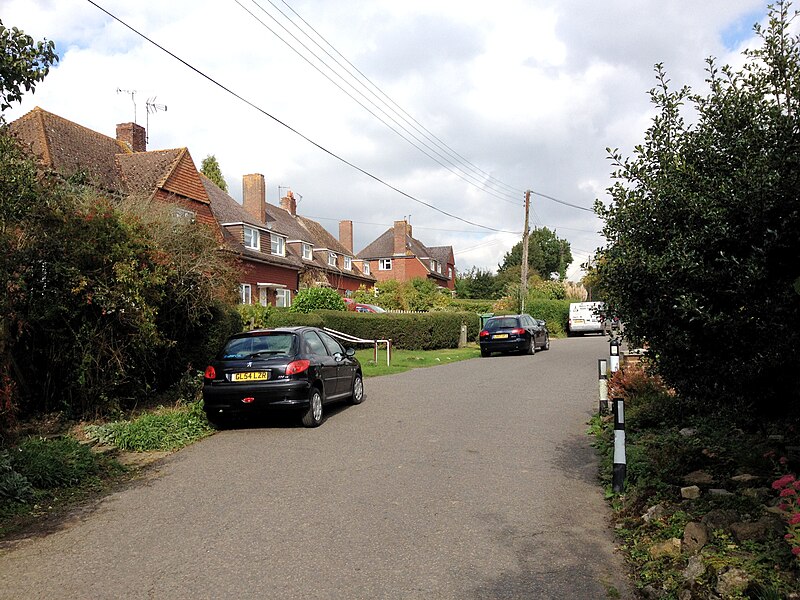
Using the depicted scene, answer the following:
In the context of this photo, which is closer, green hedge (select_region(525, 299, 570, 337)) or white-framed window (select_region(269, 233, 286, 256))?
white-framed window (select_region(269, 233, 286, 256))

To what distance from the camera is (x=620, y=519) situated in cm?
551

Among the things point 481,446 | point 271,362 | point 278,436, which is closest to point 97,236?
point 271,362

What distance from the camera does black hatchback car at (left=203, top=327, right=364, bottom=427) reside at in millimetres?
9508

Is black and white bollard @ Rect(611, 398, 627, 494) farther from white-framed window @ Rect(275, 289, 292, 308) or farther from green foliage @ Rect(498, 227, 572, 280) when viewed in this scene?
green foliage @ Rect(498, 227, 572, 280)

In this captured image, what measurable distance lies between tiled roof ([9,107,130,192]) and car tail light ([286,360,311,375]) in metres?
15.7

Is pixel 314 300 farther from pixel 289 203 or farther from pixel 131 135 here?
pixel 289 203

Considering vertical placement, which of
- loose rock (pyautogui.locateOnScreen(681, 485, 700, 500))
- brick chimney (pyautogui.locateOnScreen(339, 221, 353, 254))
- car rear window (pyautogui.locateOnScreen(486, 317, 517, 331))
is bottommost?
loose rock (pyautogui.locateOnScreen(681, 485, 700, 500))

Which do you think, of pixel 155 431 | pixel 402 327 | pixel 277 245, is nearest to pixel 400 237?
pixel 277 245

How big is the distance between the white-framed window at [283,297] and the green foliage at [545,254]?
197 feet

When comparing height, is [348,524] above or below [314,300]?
below

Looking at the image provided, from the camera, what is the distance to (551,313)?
45.6 m

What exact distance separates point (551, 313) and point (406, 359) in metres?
24.9

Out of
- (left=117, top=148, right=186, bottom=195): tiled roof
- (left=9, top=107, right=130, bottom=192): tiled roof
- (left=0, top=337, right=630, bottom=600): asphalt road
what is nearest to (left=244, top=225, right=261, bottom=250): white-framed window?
(left=117, top=148, right=186, bottom=195): tiled roof

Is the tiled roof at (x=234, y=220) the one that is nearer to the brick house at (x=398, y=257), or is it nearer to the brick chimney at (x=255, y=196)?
the brick chimney at (x=255, y=196)
